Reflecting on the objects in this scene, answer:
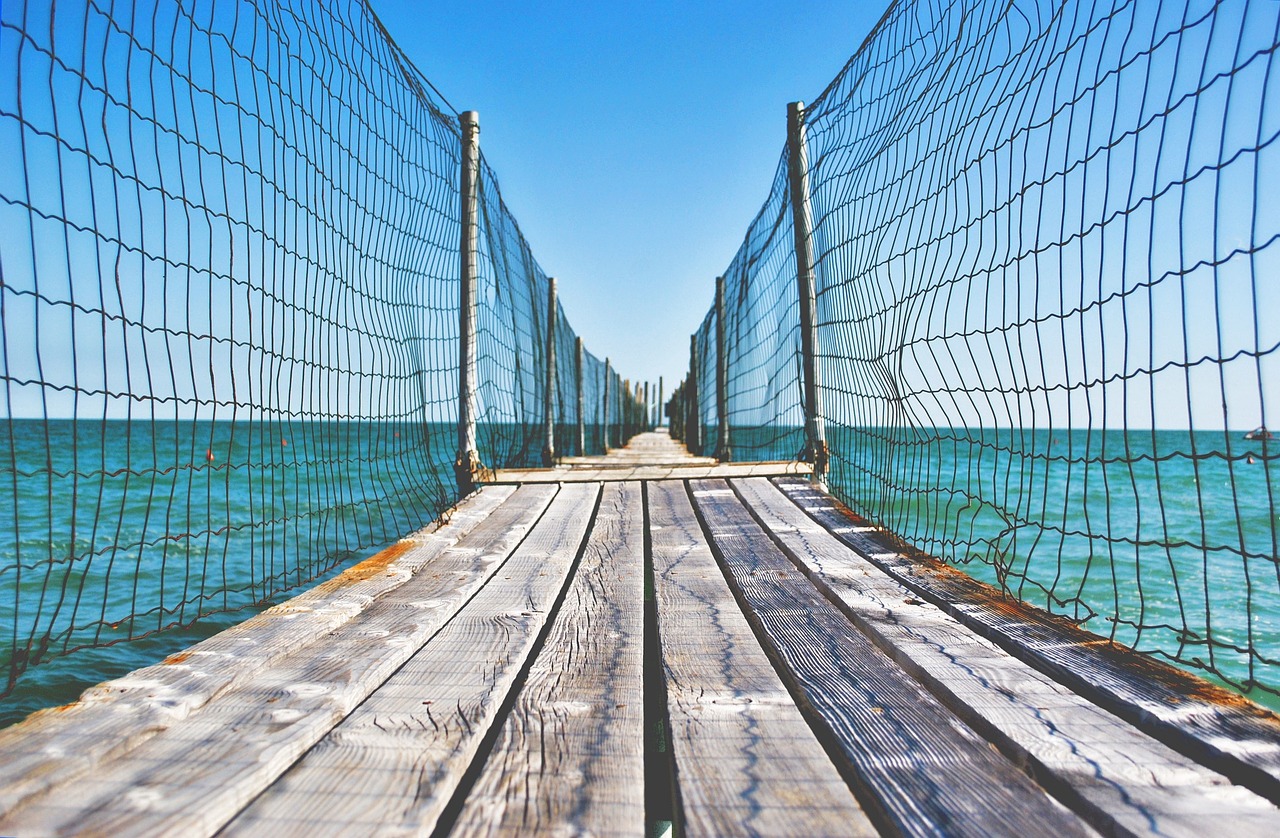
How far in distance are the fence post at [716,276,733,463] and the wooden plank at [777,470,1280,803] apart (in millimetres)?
4503

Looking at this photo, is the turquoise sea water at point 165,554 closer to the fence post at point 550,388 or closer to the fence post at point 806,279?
the fence post at point 550,388

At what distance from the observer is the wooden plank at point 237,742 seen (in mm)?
802

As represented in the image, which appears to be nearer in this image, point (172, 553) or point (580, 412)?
point (172, 553)

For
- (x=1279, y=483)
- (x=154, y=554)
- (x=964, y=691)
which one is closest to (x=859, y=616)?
(x=964, y=691)

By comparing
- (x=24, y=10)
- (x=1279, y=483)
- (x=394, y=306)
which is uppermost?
(x=24, y=10)

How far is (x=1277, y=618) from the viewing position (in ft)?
15.2

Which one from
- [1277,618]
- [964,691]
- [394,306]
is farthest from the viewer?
[1277,618]

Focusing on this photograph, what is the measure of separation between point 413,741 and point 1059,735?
0.84m

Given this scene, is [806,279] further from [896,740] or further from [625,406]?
[625,406]

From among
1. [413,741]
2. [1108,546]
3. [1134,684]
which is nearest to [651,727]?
[413,741]

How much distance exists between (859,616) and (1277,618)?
15.6 feet

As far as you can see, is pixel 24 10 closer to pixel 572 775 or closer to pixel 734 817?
pixel 572 775

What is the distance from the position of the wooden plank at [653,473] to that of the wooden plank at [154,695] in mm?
1903

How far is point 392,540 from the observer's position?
17.5ft
